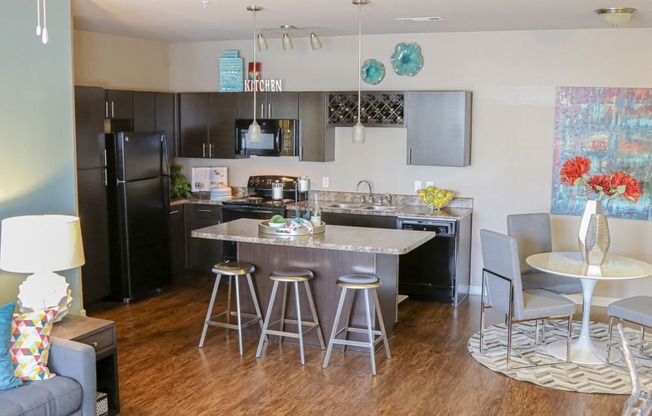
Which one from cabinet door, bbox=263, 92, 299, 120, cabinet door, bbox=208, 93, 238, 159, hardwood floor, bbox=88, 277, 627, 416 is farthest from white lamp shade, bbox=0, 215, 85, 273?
cabinet door, bbox=208, 93, 238, 159

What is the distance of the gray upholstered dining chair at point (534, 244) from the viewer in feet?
19.0

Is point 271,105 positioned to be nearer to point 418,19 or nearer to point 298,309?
point 418,19

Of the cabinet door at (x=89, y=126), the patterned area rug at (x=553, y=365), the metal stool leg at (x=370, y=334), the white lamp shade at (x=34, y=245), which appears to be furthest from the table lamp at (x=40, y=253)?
the patterned area rug at (x=553, y=365)

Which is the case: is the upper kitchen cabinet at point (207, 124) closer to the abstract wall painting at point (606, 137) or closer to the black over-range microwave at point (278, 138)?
the black over-range microwave at point (278, 138)

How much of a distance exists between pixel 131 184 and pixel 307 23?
2.16m

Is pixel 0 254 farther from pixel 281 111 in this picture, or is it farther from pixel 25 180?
pixel 281 111

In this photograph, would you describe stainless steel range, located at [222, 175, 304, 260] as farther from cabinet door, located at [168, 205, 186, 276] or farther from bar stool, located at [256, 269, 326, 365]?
bar stool, located at [256, 269, 326, 365]

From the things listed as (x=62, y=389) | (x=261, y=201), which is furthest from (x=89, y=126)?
(x=62, y=389)

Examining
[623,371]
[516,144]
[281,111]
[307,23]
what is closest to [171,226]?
[281,111]

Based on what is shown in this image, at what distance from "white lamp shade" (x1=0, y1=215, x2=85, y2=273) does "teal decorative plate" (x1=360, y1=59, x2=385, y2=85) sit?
401 cm

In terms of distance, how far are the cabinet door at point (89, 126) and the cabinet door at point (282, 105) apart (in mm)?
1770

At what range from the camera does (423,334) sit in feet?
19.0

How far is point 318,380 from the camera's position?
4812 mm

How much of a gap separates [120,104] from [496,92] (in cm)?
361
